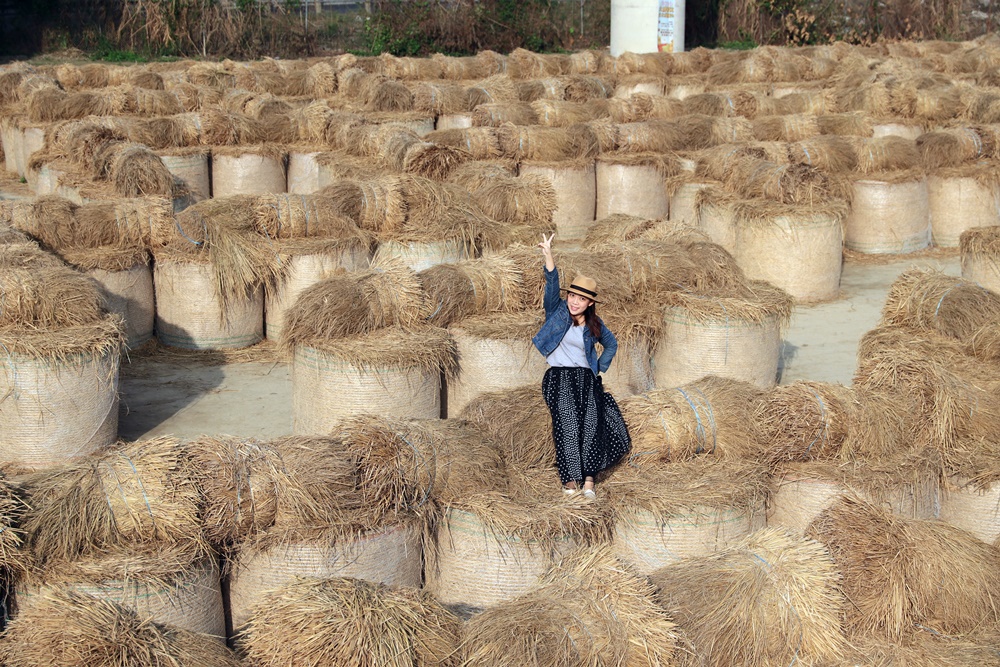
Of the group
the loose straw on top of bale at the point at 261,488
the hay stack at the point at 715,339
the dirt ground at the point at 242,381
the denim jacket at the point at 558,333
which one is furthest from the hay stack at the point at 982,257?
the loose straw on top of bale at the point at 261,488

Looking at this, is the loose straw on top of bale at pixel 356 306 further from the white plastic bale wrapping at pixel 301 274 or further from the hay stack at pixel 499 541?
the hay stack at pixel 499 541

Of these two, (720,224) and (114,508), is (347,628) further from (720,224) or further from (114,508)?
(720,224)

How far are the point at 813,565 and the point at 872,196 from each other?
8.51 m

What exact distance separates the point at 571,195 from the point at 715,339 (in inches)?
207

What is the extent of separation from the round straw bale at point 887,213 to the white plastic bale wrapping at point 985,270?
2.81 meters

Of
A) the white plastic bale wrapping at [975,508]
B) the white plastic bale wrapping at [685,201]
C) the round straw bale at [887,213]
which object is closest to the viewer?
the white plastic bale wrapping at [975,508]

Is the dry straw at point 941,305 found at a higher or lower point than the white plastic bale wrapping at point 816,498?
higher

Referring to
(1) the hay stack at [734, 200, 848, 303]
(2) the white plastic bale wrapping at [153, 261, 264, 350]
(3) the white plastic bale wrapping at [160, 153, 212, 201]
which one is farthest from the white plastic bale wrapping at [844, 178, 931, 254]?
(3) the white plastic bale wrapping at [160, 153, 212, 201]

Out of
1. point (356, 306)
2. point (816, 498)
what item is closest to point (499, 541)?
point (816, 498)

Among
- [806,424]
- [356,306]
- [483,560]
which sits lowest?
[483,560]

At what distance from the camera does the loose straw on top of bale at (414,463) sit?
5.39 meters

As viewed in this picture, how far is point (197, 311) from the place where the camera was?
30.5 ft

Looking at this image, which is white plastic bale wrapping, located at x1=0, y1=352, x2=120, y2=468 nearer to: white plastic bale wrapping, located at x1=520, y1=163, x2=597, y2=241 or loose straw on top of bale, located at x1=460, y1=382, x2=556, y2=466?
loose straw on top of bale, located at x1=460, y1=382, x2=556, y2=466

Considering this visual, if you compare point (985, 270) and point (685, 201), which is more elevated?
point (685, 201)
